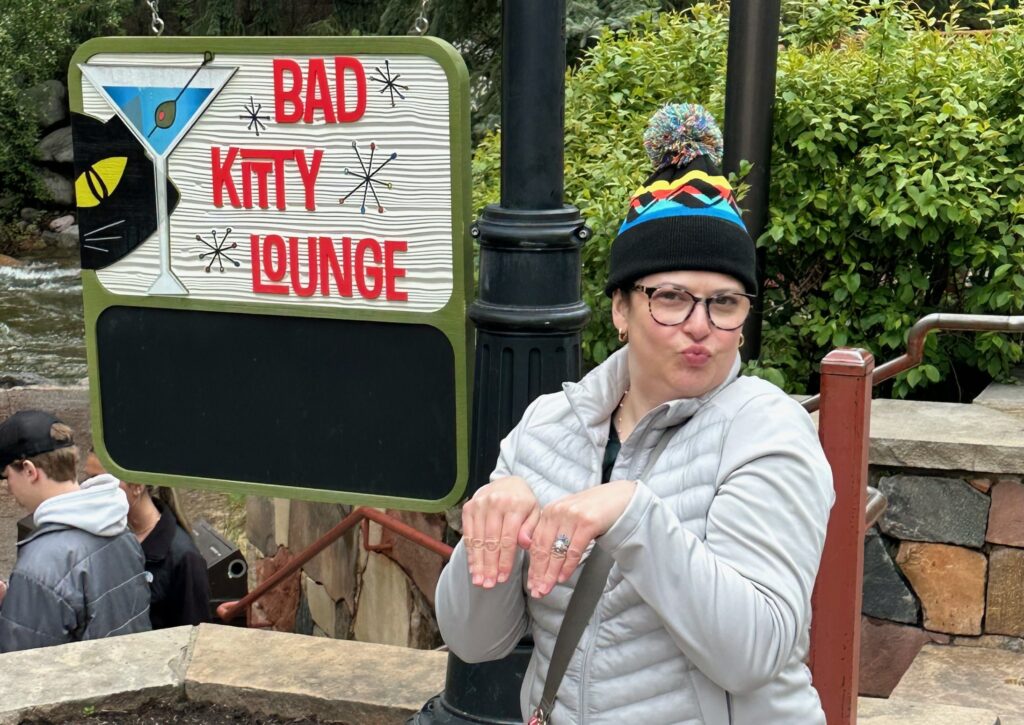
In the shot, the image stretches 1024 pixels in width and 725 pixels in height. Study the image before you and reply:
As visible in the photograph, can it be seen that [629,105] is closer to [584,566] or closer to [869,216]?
[869,216]

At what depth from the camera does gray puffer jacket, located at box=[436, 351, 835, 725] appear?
1614mm

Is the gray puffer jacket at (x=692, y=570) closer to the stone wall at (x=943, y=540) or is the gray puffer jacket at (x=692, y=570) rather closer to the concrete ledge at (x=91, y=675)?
the concrete ledge at (x=91, y=675)

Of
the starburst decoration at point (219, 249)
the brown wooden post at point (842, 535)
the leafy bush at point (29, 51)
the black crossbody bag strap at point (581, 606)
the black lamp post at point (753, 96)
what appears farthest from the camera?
the leafy bush at point (29, 51)

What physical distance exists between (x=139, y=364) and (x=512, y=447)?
2.05 m

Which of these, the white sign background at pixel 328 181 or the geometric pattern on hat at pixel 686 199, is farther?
the white sign background at pixel 328 181

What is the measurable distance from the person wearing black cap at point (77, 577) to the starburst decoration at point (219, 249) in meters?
1.02

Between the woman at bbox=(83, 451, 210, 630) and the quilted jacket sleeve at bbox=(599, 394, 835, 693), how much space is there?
3.44 metres

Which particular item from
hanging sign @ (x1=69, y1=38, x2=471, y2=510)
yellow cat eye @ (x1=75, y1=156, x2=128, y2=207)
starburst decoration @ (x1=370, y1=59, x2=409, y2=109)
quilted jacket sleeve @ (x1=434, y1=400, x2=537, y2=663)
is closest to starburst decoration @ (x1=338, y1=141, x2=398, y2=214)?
hanging sign @ (x1=69, y1=38, x2=471, y2=510)

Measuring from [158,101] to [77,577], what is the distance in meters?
1.57

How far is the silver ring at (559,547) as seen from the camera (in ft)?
5.28

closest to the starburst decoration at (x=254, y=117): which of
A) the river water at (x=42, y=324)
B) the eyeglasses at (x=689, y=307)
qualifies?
the eyeglasses at (x=689, y=307)

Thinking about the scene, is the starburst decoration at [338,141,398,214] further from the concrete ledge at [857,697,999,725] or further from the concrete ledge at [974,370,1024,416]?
the concrete ledge at [974,370,1024,416]

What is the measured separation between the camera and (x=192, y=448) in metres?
3.70

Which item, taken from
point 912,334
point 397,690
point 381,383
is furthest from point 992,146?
point 397,690
